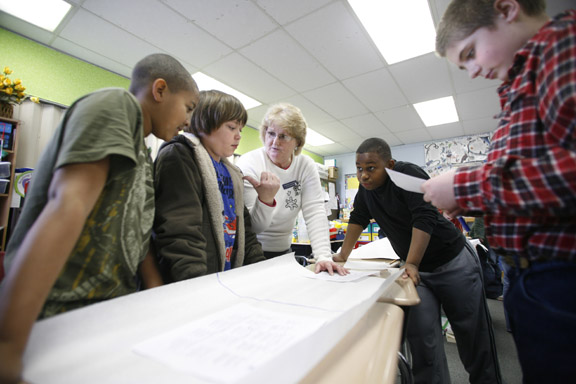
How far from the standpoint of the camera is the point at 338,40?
2.41 metres

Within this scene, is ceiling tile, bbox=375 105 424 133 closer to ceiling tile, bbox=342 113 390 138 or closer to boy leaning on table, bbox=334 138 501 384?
ceiling tile, bbox=342 113 390 138

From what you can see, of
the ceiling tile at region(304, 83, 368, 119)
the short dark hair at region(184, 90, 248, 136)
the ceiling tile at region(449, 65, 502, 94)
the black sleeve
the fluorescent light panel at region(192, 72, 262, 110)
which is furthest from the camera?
the ceiling tile at region(304, 83, 368, 119)

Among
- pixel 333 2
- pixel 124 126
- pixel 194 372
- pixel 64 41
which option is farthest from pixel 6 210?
pixel 333 2

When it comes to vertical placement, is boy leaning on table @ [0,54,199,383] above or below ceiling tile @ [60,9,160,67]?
below

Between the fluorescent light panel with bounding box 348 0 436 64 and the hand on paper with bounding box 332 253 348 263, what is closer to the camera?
the hand on paper with bounding box 332 253 348 263

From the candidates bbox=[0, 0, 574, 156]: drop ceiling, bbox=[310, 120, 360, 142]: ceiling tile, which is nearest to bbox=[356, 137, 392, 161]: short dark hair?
bbox=[0, 0, 574, 156]: drop ceiling

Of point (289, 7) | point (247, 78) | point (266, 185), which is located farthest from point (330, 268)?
point (247, 78)

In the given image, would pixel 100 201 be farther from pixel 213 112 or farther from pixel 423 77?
pixel 423 77

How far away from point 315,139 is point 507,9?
489 cm

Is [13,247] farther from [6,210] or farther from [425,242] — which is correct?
[6,210]

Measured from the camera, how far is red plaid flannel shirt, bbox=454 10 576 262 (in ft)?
1.34

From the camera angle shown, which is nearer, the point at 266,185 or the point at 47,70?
the point at 266,185

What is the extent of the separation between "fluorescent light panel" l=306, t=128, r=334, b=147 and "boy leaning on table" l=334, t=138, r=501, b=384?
3.62 metres

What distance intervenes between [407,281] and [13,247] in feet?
3.26
